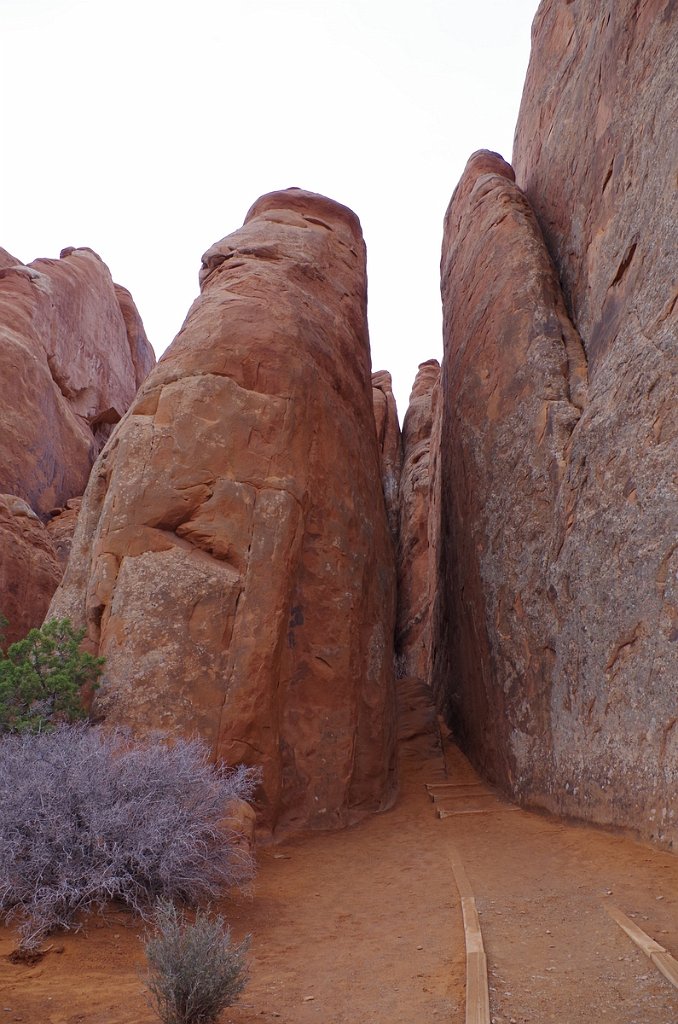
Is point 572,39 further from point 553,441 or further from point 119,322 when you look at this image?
point 119,322

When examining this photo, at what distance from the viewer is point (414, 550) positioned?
25.5m

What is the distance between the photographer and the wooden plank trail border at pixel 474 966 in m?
4.21

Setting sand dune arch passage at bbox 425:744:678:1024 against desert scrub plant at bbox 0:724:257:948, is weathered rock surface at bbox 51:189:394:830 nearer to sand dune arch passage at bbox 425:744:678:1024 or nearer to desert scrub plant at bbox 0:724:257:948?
desert scrub plant at bbox 0:724:257:948

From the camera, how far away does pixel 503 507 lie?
39.1 feet

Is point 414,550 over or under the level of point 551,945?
over

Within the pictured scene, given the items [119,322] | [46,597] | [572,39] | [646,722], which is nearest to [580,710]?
[646,722]

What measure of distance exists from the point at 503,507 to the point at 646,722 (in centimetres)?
442

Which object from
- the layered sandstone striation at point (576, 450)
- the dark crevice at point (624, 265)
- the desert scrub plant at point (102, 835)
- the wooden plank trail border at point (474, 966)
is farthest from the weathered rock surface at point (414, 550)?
the desert scrub plant at point (102, 835)

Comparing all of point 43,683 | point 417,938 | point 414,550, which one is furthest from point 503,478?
point 414,550

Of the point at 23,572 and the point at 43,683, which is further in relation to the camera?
the point at 23,572

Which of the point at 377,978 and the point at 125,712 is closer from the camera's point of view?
the point at 377,978

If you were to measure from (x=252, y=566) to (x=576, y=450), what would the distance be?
14.2 ft

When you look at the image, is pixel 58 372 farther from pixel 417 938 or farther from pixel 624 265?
pixel 417 938

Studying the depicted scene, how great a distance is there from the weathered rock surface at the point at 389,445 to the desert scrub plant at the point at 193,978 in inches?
904
